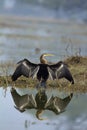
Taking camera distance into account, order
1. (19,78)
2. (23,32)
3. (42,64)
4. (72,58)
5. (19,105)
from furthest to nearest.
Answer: (23,32) → (72,58) → (19,78) → (42,64) → (19,105)

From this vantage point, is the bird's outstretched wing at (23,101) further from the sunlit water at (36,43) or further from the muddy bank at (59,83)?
the sunlit water at (36,43)

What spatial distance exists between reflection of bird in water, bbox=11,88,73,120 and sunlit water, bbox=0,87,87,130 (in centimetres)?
12

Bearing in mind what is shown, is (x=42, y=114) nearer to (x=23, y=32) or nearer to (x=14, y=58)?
(x=14, y=58)

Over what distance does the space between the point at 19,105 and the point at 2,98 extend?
0.70m

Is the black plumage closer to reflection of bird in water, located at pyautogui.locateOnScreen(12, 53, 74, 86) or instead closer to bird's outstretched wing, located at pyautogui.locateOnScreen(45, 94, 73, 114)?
reflection of bird in water, located at pyautogui.locateOnScreen(12, 53, 74, 86)

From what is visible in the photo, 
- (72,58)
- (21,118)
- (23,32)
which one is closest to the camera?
(21,118)

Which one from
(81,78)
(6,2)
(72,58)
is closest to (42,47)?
(72,58)

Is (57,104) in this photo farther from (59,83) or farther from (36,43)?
(36,43)

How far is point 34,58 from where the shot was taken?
1898cm

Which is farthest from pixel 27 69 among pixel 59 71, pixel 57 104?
pixel 57 104

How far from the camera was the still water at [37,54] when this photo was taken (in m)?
10.4

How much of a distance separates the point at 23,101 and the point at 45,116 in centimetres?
141

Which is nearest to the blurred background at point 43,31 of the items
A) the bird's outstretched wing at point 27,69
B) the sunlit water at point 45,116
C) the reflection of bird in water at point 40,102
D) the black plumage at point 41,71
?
the black plumage at point 41,71

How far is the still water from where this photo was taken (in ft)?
34.3
